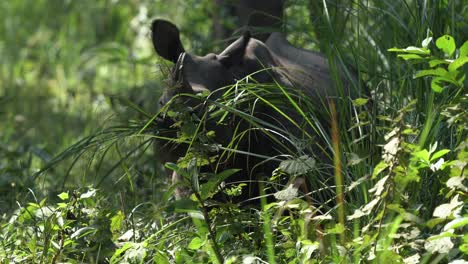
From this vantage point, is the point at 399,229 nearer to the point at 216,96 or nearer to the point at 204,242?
the point at 204,242

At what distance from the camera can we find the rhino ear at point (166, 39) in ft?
14.2

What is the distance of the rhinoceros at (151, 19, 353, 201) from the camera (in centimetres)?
404

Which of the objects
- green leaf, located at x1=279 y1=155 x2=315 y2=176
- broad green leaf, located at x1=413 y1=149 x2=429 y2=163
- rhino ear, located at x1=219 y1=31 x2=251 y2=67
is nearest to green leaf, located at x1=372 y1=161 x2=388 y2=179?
broad green leaf, located at x1=413 y1=149 x2=429 y2=163

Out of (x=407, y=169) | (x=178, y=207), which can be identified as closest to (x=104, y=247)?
(x=178, y=207)

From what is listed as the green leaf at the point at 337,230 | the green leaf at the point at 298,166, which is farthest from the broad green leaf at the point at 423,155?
the green leaf at the point at 298,166

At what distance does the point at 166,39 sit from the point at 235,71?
32 cm

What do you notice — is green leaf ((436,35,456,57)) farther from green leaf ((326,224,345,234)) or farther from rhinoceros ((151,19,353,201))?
rhinoceros ((151,19,353,201))

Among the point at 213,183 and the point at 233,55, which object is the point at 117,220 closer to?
the point at 213,183

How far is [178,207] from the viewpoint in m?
3.02

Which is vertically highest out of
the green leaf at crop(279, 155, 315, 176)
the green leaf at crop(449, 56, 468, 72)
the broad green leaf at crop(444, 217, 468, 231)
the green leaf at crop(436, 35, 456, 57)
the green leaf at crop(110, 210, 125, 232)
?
the green leaf at crop(436, 35, 456, 57)

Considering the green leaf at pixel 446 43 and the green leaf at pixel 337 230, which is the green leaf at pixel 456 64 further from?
the green leaf at pixel 337 230

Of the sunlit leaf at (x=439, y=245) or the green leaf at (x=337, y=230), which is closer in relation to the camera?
the sunlit leaf at (x=439, y=245)

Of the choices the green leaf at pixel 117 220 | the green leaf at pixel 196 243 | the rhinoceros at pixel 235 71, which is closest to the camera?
the green leaf at pixel 196 243

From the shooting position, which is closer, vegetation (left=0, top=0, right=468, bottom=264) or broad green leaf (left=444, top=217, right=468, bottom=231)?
broad green leaf (left=444, top=217, right=468, bottom=231)
